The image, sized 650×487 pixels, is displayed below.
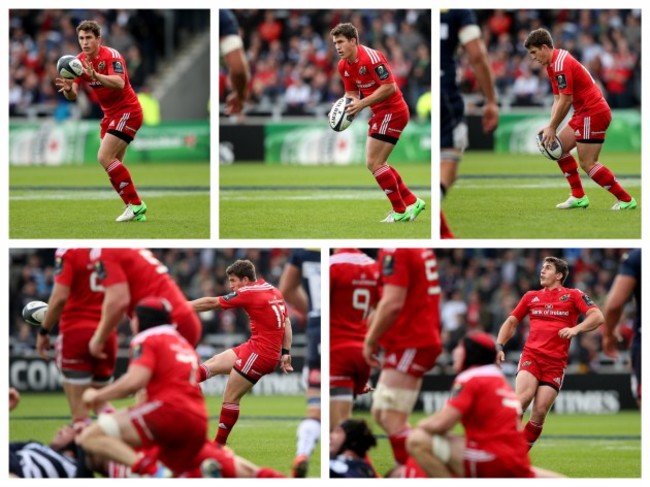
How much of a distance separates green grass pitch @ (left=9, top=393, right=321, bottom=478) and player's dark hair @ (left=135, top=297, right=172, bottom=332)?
1.64 meters

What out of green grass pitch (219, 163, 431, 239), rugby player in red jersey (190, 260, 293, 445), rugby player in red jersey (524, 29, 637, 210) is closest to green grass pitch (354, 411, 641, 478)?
rugby player in red jersey (190, 260, 293, 445)

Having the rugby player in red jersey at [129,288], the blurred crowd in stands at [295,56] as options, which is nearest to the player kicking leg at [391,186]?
the rugby player in red jersey at [129,288]

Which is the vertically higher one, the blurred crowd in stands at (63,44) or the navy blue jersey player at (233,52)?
the blurred crowd in stands at (63,44)

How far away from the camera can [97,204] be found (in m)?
11.1

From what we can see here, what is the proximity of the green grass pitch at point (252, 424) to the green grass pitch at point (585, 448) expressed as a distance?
2.38 ft

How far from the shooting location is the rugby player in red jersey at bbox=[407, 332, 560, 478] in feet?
21.5

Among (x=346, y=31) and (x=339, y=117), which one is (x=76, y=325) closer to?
(x=339, y=117)

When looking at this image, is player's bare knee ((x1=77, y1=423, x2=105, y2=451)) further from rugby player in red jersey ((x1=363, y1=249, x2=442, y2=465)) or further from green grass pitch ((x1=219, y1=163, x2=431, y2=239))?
green grass pitch ((x1=219, y1=163, x2=431, y2=239))

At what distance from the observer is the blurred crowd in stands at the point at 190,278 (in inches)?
548

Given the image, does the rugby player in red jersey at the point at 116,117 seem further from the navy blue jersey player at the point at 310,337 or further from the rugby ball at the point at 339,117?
the rugby ball at the point at 339,117

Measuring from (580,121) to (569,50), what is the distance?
31.8 feet
